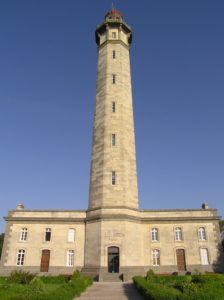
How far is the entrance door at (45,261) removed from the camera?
3091cm

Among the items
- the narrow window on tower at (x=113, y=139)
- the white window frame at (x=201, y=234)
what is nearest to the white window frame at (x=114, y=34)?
the narrow window on tower at (x=113, y=139)

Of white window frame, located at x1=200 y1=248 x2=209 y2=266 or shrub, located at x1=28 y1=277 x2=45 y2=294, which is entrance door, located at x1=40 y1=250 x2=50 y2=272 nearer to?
shrub, located at x1=28 y1=277 x2=45 y2=294

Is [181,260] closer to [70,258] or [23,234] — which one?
[70,258]

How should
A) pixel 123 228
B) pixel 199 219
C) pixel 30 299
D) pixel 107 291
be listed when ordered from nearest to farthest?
pixel 30 299 → pixel 107 291 → pixel 123 228 → pixel 199 219

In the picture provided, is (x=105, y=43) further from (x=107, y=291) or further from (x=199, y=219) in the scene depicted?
(x=107, y=291)

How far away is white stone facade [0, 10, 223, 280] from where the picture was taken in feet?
95.3

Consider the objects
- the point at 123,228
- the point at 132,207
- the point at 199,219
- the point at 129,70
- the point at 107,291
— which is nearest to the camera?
the point at 107,291

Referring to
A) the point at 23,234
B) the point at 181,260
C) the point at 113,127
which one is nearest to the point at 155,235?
the point at 181,260

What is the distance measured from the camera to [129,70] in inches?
1538

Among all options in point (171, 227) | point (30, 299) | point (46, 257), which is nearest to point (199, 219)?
point (171, 227)

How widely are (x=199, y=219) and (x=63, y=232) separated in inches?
655

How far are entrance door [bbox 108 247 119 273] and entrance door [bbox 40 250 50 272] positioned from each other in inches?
303

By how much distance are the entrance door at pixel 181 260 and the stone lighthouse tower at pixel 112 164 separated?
5733 mm

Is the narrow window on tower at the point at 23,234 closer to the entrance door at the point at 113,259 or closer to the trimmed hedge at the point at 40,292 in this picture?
the entrance door at the point at 113,259
